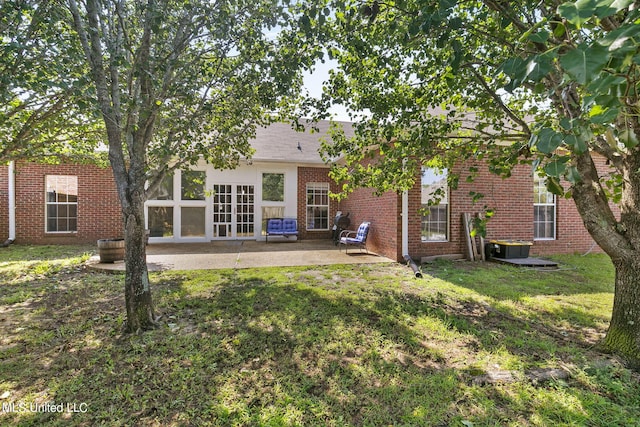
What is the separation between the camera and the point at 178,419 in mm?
2182

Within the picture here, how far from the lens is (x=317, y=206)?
12523 mm

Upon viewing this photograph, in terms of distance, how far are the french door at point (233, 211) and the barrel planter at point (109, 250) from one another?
15.0 feet

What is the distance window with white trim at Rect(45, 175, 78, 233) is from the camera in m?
10.7

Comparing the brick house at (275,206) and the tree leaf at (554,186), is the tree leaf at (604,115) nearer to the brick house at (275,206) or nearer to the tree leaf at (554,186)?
the tree leaf at (554,186)

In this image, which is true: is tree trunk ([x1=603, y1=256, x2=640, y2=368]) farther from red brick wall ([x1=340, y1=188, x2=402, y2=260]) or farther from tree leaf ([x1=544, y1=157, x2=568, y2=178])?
red brick wall ([x1=340, y1=188, x2=402, y2=260])

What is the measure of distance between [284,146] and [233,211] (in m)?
3.42

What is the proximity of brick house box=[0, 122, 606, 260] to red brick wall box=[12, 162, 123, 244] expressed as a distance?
0.09 feet

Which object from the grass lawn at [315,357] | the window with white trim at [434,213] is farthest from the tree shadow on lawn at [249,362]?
the window with white trim at [434,213]

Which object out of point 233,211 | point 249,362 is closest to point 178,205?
point 233,211

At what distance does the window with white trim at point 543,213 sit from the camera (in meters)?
8.89

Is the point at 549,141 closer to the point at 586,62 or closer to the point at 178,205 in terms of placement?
the point at 586,62

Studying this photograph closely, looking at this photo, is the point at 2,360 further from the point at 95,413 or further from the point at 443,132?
the point at 443,132

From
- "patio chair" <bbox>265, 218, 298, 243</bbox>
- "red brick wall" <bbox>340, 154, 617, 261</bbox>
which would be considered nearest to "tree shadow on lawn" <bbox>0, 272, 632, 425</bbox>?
"red brick wall" <bbox>340, 154, 617, 261</bbox>

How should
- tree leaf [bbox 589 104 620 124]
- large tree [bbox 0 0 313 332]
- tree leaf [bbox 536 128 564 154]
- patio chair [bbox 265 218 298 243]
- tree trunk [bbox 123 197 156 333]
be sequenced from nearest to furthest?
tree leaf [bbox 589 104 620 124] → tree leaf [bbox 536 128 564 154] → large tree [bbox 0 0 313 332] → tree trunk [bbox 123 197 156 333] → patio chair [bbox 265 218 298 243]
